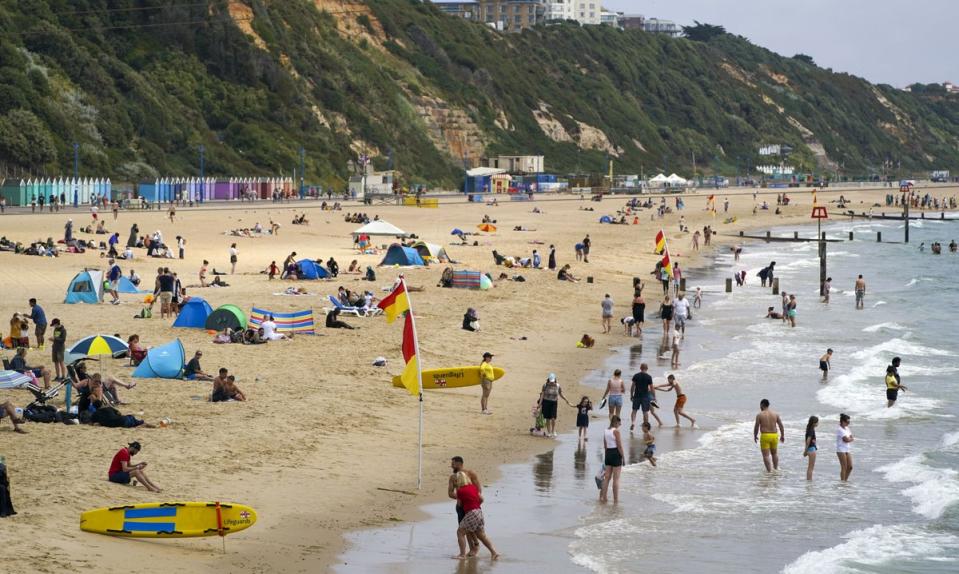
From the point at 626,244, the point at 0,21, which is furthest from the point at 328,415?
the point at 0,21

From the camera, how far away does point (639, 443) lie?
1978cm

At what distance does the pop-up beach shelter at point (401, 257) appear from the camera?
132ft

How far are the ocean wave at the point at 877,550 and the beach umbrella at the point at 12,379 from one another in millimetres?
10397

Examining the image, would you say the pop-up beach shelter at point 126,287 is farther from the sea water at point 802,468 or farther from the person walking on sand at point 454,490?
the person walking on sand at point 454,490

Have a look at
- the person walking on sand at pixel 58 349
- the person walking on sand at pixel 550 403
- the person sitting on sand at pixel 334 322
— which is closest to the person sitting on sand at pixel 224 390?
the person walking on sand at pixel 58 349

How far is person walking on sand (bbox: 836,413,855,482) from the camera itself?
17562 mm

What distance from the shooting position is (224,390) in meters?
18.6

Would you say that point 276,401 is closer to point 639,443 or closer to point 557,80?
point 639,443

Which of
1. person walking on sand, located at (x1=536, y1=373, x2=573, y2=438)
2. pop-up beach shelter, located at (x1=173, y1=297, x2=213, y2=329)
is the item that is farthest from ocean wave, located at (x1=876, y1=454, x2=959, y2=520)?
pop-up beach shelter, located at (x1=173, y1=297, x2=213, y2=329)

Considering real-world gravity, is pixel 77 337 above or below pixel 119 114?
below

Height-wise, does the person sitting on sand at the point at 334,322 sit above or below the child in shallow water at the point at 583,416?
above

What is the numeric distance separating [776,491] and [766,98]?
179568 millimetres

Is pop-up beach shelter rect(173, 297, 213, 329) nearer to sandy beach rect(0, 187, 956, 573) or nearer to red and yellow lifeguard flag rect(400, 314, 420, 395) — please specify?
sandy beach rect(0, 187, 956, 573)

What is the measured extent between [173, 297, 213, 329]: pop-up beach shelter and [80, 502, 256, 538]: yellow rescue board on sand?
1251cm
